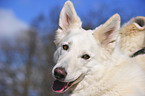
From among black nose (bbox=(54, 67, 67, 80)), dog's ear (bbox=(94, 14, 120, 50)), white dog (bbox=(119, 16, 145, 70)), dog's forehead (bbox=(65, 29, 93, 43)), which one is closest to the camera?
black nose (bbox=(54, 67, 67, 80))

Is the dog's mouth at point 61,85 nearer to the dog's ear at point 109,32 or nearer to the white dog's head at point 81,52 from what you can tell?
the white dog's head at point 81,52

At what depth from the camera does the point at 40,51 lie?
99.3 ft

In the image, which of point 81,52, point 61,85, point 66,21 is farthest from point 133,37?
point 61,85

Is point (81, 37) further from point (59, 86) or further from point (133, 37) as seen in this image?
point (133, 37)

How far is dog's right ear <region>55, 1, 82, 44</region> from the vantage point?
3827mm

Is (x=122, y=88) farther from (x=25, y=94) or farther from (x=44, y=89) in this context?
(x=25, y=94)

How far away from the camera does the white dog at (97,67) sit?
2.99 metres

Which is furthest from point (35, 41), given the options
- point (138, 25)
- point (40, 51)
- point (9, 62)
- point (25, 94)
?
point (138, 25)

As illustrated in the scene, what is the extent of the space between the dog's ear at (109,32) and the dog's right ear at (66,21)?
677mm

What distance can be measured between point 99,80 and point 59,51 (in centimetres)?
102

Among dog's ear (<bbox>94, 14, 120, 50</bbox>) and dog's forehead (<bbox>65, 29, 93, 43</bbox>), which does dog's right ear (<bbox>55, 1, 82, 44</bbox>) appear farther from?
dog's ear (<bbox>94, 14, 120, 50</bbox>)

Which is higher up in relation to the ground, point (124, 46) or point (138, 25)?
point (138, 25)

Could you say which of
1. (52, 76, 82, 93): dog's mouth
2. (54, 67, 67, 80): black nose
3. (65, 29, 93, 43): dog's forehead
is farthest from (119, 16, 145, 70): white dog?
(54, 67, 67, 80): black nose

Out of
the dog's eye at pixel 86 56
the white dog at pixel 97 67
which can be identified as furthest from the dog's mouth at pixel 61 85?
the dog's eye at pixel 86 56
